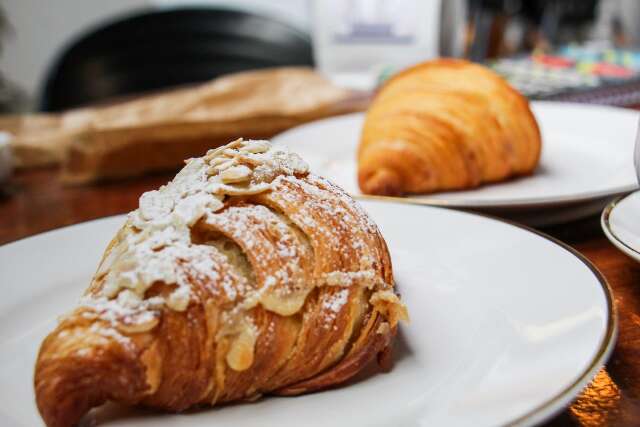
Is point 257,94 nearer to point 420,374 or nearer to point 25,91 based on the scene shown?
point 420,374

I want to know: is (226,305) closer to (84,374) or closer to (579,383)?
(84,374)

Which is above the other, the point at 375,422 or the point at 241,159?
the point at 241,159

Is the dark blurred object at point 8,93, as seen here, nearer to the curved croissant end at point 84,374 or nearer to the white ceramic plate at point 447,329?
the white ceramic plate at point 447,329

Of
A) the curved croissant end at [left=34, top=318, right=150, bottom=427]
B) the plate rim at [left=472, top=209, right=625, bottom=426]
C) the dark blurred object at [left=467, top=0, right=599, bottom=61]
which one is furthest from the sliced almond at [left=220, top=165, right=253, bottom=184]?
the dark blurred object at [left=467, top=0, right=599, bottom=61]

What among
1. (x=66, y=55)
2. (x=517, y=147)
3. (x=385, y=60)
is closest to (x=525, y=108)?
(x=517, y=147)

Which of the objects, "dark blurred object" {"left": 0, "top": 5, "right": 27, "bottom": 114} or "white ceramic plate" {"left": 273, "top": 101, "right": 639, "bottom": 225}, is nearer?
"white ceramic plate" {"left": 273, "top": 101, "right": 639, "bottom": 225}

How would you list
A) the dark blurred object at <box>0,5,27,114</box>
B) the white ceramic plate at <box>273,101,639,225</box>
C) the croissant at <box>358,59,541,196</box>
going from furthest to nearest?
the dark blurred object at <box>0,5,27,114</box> → the croissant at <box>358,59,541,196</box> → the white ceramic plate at <box>273,101,639,225</box>

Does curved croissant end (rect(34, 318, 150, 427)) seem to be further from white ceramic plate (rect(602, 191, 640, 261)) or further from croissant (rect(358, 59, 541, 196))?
croissant (rect(358, 59, 541, 196))
